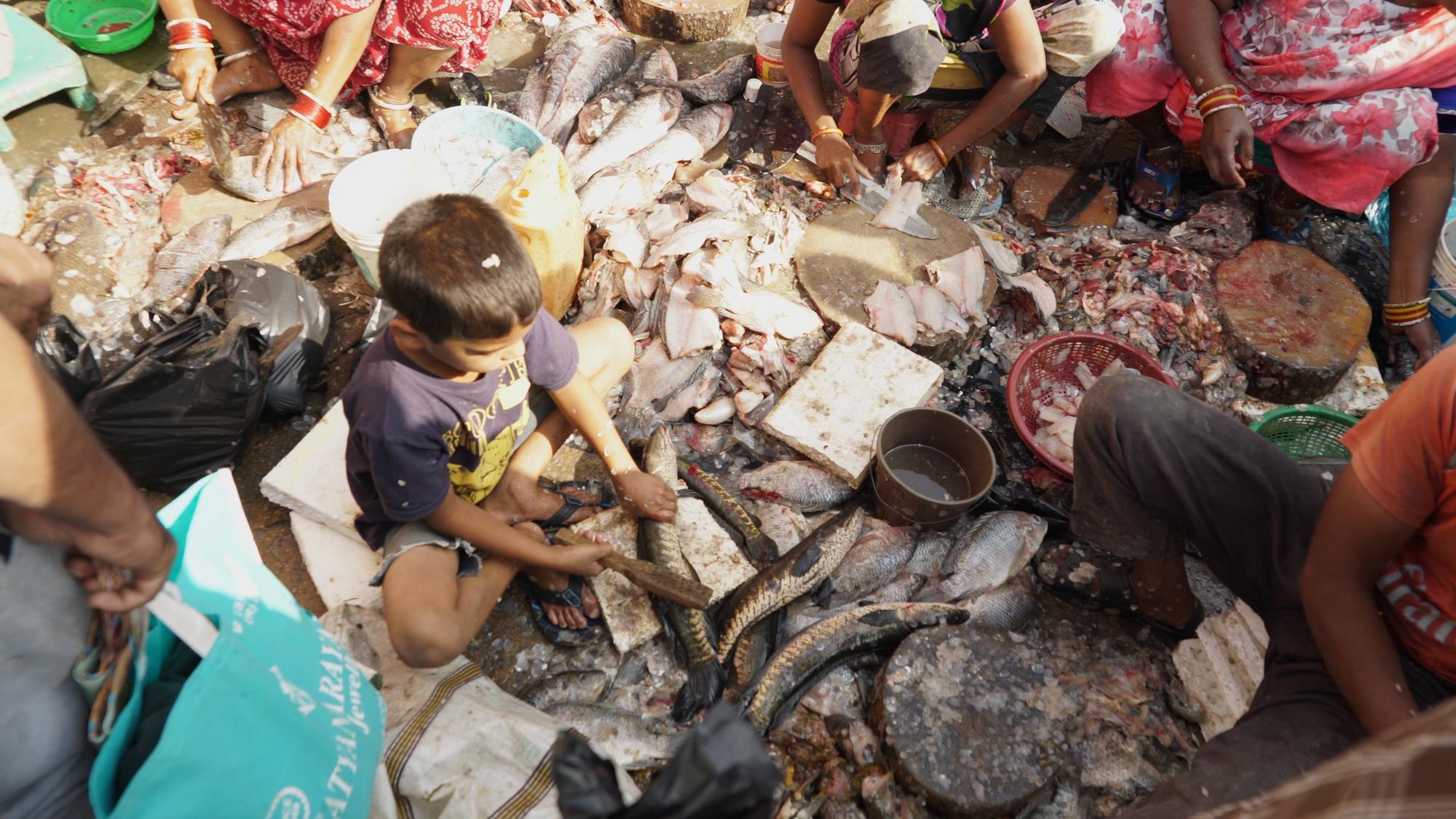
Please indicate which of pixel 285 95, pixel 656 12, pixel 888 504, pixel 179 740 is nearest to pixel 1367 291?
pixel 888 504

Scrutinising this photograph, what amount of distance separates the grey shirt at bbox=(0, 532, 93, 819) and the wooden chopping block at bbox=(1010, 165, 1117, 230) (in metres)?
4.21

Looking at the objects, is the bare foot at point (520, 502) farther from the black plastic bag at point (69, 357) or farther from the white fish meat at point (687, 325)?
the black plastic bag at point (69, 357)

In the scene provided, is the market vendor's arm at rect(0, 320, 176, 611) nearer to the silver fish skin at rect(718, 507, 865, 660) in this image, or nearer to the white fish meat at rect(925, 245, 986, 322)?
the silver fish skin at rect(718, 507, 865, 660)

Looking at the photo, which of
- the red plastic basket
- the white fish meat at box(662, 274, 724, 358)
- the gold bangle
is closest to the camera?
the red plastic basket

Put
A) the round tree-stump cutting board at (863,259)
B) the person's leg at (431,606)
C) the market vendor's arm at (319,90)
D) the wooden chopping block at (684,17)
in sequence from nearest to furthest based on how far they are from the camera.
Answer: the person's leg at (431,606) → the round tree-stump cutting board at (863,259) → the market vendor's arm at (319,90) → the wooden chopping block at (684,17)

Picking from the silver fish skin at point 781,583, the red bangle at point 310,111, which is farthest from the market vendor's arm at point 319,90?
the silver fish skin at point 781,583

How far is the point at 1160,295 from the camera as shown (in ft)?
11.8

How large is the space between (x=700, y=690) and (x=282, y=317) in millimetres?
2217

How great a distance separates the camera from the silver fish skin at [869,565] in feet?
9.08

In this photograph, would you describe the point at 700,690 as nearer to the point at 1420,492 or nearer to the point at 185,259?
the point at 1420,492

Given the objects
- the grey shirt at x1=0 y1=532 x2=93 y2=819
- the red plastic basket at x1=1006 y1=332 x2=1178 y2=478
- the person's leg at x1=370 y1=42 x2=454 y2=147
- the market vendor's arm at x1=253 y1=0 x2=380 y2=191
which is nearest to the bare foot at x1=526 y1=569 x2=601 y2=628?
the grey shirt at x1=0 y1=532 x2=93 y2=819

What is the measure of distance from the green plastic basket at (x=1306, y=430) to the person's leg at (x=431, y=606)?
2983 millimetres

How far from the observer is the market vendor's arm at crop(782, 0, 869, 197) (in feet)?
12.7

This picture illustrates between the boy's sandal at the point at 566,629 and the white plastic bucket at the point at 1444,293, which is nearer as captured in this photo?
the boy's sandal at the point at 566,629
